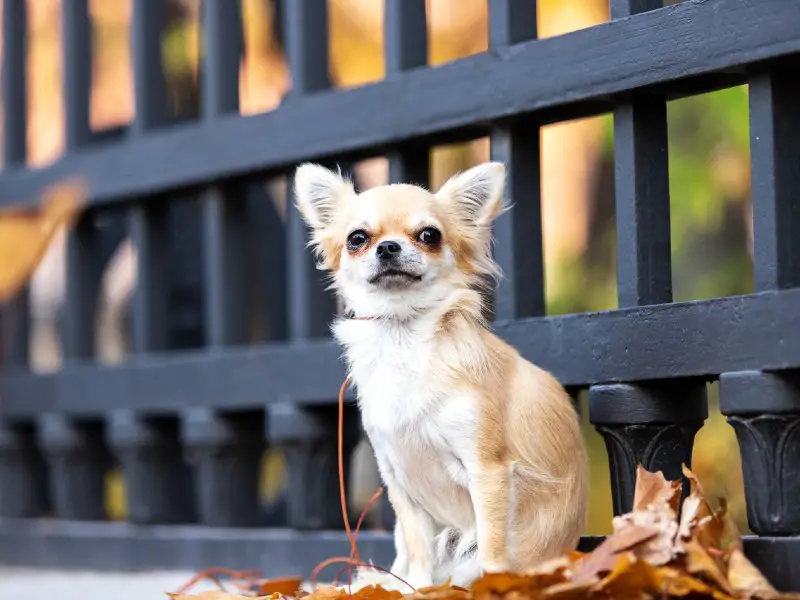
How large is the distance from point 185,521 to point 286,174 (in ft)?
4.20

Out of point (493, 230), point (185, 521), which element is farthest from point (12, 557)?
point (493, 230)

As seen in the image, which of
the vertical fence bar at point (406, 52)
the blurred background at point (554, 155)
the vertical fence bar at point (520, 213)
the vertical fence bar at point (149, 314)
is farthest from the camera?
the blurred background at point (554, 155)

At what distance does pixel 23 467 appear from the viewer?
4648 millimetres

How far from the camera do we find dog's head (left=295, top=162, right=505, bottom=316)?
247 centimetres

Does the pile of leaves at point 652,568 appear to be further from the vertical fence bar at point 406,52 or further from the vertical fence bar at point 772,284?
the vertical fence bar at point 406,52

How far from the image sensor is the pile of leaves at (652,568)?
80.2 inches

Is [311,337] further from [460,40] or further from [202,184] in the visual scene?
[460,40]

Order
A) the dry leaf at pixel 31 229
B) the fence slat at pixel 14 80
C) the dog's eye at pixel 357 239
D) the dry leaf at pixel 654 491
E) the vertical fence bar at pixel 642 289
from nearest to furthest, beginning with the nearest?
the dry leaf at pixel 654 491 → the dog's eye at pixel 357 239 → the vertical fence bar at pixel 642 289 → the dry leaf at pixel 31 229 → the fence slat at pixel 14 80

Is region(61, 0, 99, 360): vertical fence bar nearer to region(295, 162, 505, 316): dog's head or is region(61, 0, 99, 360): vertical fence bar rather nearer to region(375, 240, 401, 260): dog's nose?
region(295, 162, 505, 316): dog's head

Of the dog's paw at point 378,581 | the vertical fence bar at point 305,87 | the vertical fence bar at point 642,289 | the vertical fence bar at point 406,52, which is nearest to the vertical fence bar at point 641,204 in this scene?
the vertical fence bar at point 642,289

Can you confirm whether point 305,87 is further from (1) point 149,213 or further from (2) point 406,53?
(1) point 149,213

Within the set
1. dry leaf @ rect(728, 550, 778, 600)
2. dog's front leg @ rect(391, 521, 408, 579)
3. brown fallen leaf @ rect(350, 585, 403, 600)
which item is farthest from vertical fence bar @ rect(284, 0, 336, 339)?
dry leaf @ rect(728, 550, 778, 600)

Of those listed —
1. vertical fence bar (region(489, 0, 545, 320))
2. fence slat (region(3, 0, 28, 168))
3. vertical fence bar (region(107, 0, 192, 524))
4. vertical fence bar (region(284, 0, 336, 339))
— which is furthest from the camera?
fence slat (region(3, 0, 28, 168))

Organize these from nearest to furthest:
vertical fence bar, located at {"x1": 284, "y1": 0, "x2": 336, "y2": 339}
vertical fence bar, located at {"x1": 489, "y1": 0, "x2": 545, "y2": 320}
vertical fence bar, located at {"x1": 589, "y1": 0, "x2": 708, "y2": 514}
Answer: vertical fence bar, located at {"x1": 589, "y1": 0, "x2": 708, "y2": 514}, vertical fence bar, located at {"x1": 489, "y1": 0, "x2": 545, "y2": 320}, vertical fence bar, located at {"x1": 284, "y1": 0, "x2": 336, "y2": 339}
